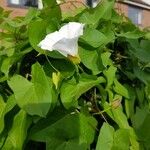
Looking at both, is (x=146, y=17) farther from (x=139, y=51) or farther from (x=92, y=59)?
(x=92, y=59)

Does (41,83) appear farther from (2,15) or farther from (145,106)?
(2,15)

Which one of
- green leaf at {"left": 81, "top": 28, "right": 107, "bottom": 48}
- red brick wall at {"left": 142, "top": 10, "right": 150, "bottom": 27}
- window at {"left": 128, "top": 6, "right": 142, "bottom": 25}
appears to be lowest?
red brick wall at {"left": 142, "top": 10, "right": 150, "bottom": 27}

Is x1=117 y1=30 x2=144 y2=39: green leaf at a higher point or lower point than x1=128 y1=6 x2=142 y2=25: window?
higher

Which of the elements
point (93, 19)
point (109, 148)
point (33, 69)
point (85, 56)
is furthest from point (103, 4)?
point (109, 148)

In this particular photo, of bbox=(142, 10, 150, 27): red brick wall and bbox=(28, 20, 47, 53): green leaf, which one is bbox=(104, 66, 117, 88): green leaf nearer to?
bbox=(28, 20, 47, 53): green leaf

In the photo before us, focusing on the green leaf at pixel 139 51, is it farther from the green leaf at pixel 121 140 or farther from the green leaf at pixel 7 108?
the green leaf at pixel 7 108

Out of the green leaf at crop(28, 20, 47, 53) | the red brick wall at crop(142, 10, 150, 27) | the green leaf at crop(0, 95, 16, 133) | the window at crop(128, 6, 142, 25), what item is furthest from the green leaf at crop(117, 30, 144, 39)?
the red brick wall at crop(142, 10, 150, 27)

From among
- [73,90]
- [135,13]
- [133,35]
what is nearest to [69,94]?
Result: [73,90]
